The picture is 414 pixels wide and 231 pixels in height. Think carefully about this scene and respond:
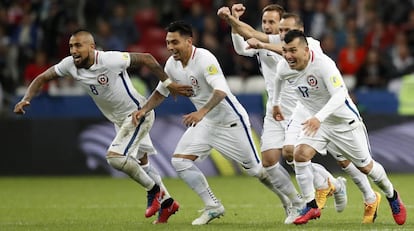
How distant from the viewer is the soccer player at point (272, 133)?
1312cm

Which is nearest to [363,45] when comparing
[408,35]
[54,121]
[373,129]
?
[408,35]

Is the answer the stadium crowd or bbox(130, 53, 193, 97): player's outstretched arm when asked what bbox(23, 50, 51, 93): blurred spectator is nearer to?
the stadium crowd

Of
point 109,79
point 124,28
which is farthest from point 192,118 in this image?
point 124,28

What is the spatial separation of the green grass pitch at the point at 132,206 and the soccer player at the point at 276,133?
1.13 ft

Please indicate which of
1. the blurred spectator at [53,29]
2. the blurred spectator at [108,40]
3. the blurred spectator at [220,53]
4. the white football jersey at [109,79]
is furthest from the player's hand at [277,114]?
the blurred spectator at [53,29]

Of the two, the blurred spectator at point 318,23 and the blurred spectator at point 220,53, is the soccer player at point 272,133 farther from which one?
the blurred spectator at point 318,23

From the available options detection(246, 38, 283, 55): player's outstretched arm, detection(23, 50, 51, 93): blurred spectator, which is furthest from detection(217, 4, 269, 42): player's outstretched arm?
detection(23, 50, 51, 93): blurred spectator

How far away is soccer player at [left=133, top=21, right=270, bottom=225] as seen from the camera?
12734 millimetres

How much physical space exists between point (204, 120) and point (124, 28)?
12.3 meters

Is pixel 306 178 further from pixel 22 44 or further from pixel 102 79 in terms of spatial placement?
pixel 22 44

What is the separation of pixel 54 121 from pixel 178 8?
5.42 meters

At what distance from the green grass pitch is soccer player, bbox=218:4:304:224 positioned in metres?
0.32

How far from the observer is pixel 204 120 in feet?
43.4

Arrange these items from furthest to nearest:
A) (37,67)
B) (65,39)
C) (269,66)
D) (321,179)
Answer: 1. (65,39)
2. (37,67)
3. (269,66)
4. (321,179)
